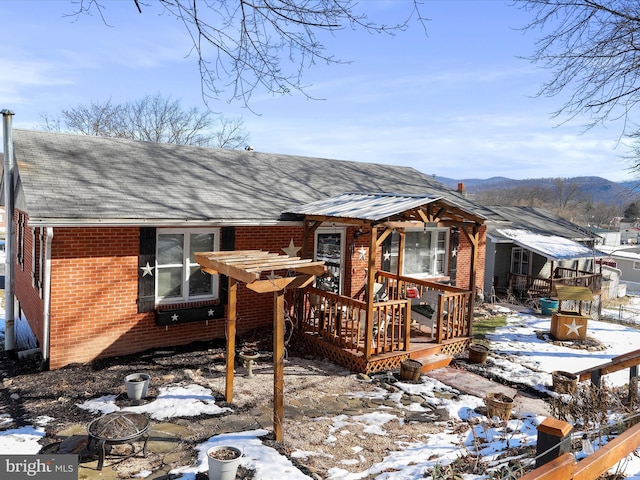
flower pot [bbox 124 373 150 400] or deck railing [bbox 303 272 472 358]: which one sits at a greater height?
deck railing [bbox 303 272 472 358]

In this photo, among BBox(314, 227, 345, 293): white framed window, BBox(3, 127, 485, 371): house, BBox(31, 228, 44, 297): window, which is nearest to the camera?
BBox(3, 127, 485, 371): house

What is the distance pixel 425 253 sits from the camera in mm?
13344

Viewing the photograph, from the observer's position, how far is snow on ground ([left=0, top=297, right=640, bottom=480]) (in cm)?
498

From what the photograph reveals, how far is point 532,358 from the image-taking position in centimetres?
958

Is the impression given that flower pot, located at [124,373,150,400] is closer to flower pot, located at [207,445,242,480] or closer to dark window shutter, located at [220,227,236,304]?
flower pot, located at [207,445,242,480]

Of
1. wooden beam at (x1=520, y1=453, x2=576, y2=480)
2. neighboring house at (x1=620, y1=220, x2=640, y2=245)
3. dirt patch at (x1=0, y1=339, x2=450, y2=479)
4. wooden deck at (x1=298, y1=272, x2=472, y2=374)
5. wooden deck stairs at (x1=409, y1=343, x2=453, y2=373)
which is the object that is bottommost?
dirt patch at (x1=0, y1=339, x2=450, y2=479)

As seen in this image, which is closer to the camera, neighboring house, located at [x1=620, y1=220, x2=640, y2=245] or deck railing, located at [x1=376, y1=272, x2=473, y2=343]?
deck railing, located at [x1=376, y1=272, x2=473, y2=343]

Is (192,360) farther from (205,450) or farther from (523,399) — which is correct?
(523,399)

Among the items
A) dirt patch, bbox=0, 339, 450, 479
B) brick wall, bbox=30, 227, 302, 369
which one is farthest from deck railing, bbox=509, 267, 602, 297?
brick wall, bbox=30, 227, 302, 369

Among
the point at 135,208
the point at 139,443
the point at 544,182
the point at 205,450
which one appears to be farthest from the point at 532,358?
the point at 544,182

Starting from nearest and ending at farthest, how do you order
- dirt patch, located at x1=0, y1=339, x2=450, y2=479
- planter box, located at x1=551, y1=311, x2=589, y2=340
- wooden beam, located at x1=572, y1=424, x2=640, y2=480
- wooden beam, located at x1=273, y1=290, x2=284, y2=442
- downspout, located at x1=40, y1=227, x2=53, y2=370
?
wooden beam, located at x1=572, y1=424, x2=640, y2=480
dirt patch, located at x1=0, y1=339, x2=450, y2=479
wooden beam, located at x1=273, y1=290, x2=284, y2=442
downspout, located at x1=40, y1=227, x2=53, y2=370
planter box, located at x1=551, y1=311, x2=589, y2=340

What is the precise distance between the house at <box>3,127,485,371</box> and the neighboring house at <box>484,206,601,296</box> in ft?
25.2

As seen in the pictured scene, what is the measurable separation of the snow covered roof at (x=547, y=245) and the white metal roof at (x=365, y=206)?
354 inches

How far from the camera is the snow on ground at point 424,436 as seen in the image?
4980mm
